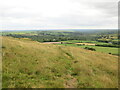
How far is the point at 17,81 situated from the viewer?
→ 674 cm

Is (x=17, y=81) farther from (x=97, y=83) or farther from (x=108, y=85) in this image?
(x=108, y=85)

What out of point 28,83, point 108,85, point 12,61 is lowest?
point 108,85

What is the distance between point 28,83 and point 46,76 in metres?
1.75

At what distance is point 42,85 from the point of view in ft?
21.5

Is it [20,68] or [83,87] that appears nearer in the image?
[83,87]

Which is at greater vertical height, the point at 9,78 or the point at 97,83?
the point at 9,78

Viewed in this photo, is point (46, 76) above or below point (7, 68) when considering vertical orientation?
below

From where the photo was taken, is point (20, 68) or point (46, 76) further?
point (20, 68)

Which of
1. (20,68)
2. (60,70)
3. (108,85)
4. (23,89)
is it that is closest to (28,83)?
(23,89)

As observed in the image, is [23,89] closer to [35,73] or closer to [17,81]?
[17,81]

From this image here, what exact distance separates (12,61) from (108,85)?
891cm

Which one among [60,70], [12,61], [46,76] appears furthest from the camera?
[12,61]

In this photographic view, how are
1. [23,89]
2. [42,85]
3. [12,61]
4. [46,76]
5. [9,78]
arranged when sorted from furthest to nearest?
[12,61] → [46,76] → [9,78] → [42,85] → [23,89]

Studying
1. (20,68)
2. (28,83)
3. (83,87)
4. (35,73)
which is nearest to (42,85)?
(28,83)
